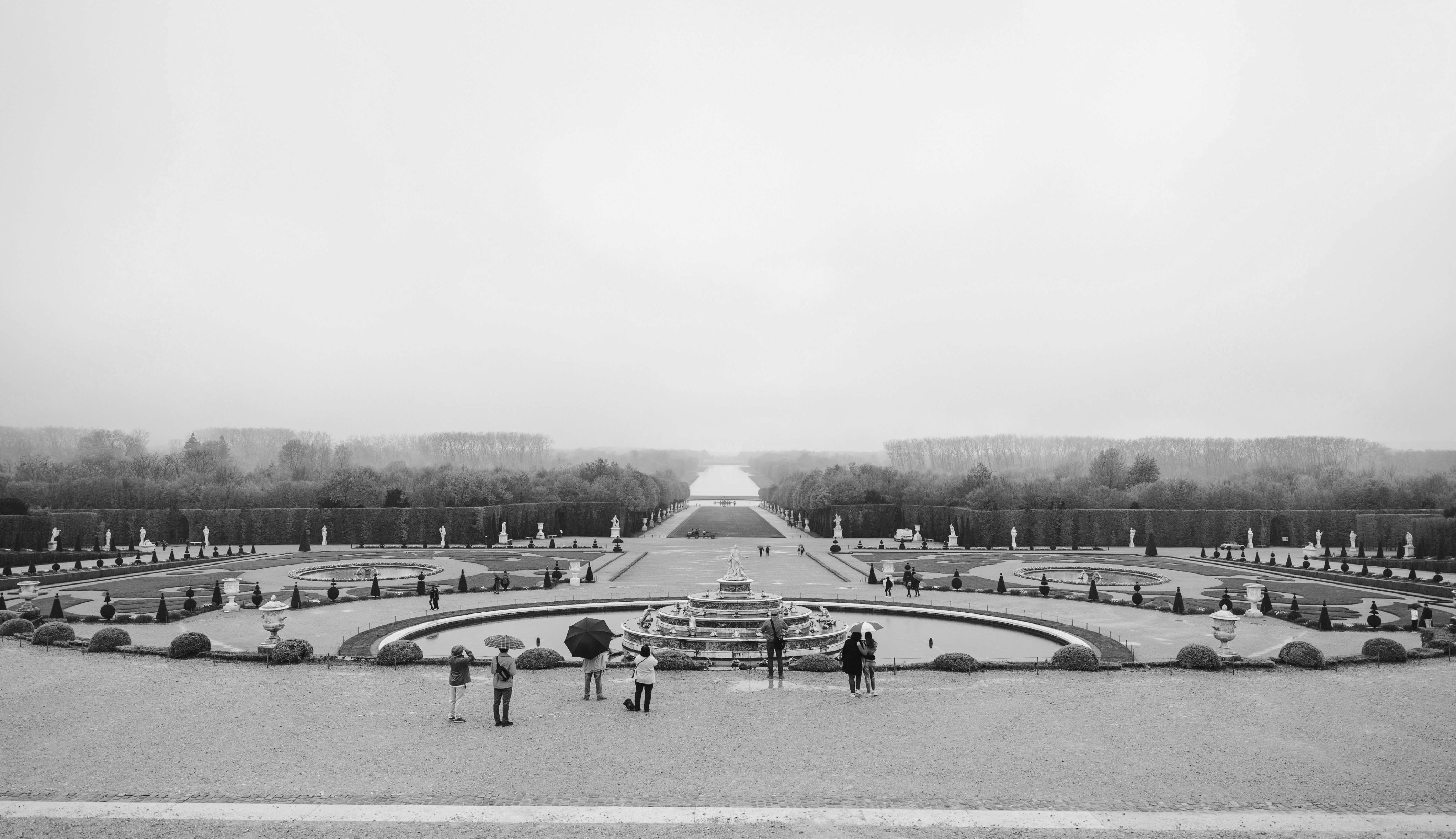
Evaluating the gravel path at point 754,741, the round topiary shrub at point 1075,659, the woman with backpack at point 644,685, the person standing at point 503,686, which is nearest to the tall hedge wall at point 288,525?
the gravel path at point 754,741

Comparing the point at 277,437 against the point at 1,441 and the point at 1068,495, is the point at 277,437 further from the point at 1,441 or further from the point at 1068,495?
the point at 1068,495

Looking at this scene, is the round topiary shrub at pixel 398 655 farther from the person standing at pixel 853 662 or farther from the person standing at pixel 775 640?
the person standing at pixel 853 662

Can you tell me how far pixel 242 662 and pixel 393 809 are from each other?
491 inches

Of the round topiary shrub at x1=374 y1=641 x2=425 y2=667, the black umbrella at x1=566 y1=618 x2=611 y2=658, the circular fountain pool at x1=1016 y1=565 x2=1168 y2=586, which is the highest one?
the black umbrella at x1=566 y1=618 x2=611 y2=658

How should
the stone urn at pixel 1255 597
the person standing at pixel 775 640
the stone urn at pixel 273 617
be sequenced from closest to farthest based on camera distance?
1. the person standing at pixel 775 640
2. the stone urn at pixel 273 617
3. the stone urn at pixel 1255 597

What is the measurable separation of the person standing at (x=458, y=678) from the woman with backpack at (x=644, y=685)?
120 inches

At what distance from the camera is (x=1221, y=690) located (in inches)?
720

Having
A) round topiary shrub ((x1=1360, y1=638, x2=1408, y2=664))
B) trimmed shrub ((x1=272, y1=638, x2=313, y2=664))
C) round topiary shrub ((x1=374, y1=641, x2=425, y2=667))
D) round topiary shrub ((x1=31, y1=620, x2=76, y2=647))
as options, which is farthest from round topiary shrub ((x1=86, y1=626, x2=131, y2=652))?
round topiary shrub ((x1=1360, y1=638, x2=1408, y2=664))

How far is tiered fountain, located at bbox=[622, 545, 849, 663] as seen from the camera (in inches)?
947

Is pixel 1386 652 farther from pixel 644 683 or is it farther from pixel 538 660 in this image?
pixel 538 660

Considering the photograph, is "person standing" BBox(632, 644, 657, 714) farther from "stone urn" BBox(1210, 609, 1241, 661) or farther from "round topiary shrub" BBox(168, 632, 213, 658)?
"stone urn" BBox(1210, 609, 1241, 661)

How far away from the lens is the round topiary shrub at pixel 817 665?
66.3ft

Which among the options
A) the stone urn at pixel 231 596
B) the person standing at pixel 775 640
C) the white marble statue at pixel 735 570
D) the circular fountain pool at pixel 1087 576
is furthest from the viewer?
the circular fountain pool at pixel 1087 576

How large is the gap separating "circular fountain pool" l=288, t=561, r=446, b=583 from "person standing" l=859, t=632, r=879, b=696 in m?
31.9
